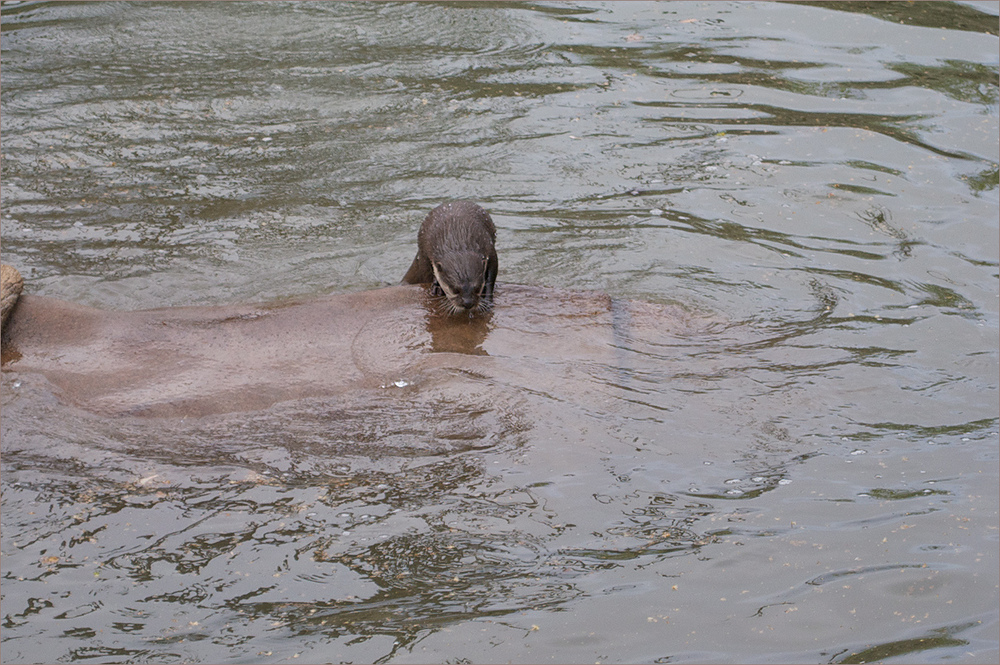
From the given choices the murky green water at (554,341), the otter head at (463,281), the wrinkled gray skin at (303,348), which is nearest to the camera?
the murky green water at (554,341)

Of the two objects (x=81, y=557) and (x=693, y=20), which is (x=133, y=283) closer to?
(x=81, y=557)

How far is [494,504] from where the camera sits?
4352mm

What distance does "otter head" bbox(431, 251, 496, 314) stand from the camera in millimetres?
5211

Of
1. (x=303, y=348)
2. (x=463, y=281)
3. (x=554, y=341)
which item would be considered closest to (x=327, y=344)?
(x=303, y=348)

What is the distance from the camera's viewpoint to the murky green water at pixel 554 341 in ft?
12.5

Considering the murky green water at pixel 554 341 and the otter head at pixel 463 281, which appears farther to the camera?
the otter head at pixel 463 281

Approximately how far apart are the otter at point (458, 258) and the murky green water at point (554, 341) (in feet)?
1.76

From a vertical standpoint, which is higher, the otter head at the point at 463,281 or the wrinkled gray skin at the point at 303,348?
the otter head at the point at 463,281

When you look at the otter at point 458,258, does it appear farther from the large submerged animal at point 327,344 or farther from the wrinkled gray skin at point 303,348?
the wrinkled gray skin at point 303,348

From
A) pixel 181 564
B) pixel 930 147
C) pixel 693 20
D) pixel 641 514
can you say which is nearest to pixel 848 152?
pixel 930 147

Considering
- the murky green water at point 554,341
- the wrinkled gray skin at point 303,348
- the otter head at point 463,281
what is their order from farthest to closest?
the otter head at point 463,281
the wrinkled gray skin at point 303,348
the murky green water at point 554,341

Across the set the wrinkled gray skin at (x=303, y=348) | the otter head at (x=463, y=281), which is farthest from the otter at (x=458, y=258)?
the wrinkled gray skin at (x=303, y=348)

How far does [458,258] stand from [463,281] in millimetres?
188

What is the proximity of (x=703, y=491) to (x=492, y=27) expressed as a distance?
7201 mm
